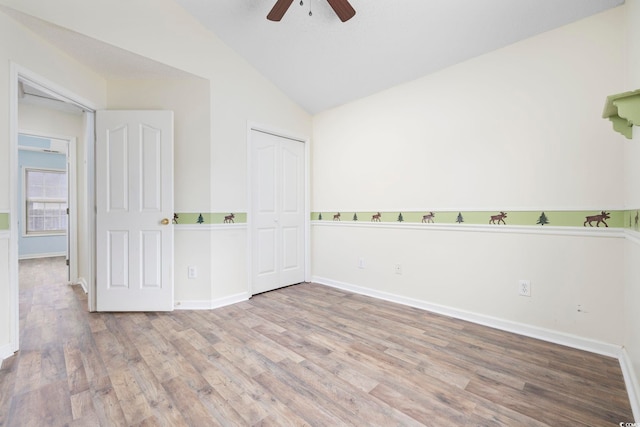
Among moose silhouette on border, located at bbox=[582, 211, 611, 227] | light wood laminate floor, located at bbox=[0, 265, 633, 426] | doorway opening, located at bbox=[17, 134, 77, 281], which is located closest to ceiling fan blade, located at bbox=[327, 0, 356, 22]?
moose silhouette on border, located at bbox=[582, 211, 611, 227]

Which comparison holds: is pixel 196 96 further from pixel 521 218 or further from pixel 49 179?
pixel 49 179

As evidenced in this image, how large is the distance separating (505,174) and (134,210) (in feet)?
10.9

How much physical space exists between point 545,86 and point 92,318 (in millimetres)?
4233

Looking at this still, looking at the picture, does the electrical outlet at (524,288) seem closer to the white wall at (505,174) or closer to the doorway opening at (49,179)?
the white wall at (505,174)

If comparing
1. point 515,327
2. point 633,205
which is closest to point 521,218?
point 633,205

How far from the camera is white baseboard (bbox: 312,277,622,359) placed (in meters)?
1.84

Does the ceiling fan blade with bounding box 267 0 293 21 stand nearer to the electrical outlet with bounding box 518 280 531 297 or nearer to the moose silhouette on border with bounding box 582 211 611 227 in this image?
the moose silhouette on border with bounding box 582 211 611 227

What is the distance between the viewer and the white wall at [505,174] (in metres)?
Result: 1.84

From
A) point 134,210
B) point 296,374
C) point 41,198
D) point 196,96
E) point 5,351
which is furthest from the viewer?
point 41,198

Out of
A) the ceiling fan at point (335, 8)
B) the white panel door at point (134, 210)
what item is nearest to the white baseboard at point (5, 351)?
the white panel door at point (134, 210)

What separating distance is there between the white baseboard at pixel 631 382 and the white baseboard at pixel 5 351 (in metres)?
3.55

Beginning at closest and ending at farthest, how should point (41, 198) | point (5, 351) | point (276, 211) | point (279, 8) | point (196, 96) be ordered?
point (5, 351)
point (279, 8)
point (196, 96)
point (276, 211)
point (41, 198)

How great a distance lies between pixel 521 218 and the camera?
7.00 ft

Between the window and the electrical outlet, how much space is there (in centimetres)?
771
